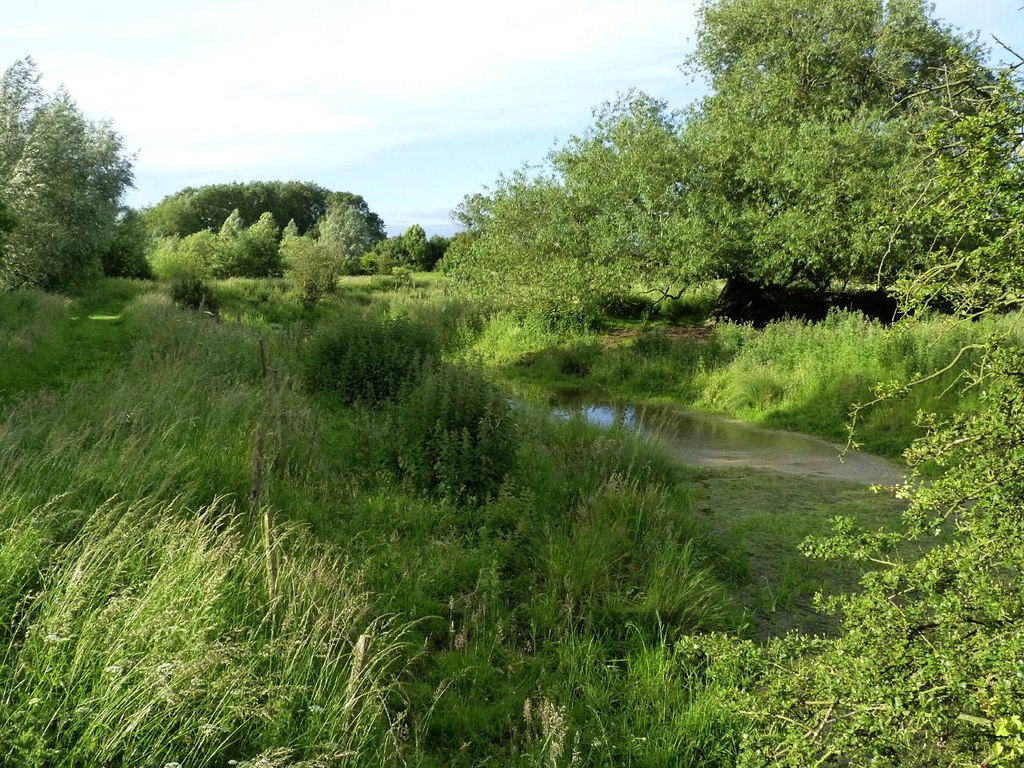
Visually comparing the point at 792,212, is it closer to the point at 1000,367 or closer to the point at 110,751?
the point at 1000,367

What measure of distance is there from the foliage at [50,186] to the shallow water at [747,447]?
57.7 feet

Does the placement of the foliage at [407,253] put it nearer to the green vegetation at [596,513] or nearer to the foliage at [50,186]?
the foliage at [50,186]

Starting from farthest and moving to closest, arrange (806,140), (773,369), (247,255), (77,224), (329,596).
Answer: (247,255) < (77,224) < (806,140) < (773,369) < (329,596)

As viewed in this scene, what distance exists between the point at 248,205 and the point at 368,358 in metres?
69.9

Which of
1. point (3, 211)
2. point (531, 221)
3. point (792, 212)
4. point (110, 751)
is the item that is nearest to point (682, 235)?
point (792, 212)

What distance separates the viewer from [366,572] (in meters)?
5.11

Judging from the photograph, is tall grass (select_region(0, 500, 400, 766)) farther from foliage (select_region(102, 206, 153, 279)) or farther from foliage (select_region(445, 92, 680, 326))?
foliage (select_region(102, 206, 153, 279))

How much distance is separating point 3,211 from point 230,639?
14.4 m

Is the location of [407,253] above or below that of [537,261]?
above

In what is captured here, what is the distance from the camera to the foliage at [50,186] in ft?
69.6

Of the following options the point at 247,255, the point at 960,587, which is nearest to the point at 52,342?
the point at 960,587

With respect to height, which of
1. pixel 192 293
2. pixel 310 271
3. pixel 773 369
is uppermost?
pixel 310 271

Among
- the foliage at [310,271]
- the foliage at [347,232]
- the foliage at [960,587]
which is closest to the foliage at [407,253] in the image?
the foliage at [347,232]

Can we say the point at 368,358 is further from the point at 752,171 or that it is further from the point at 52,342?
the point at 752,171
